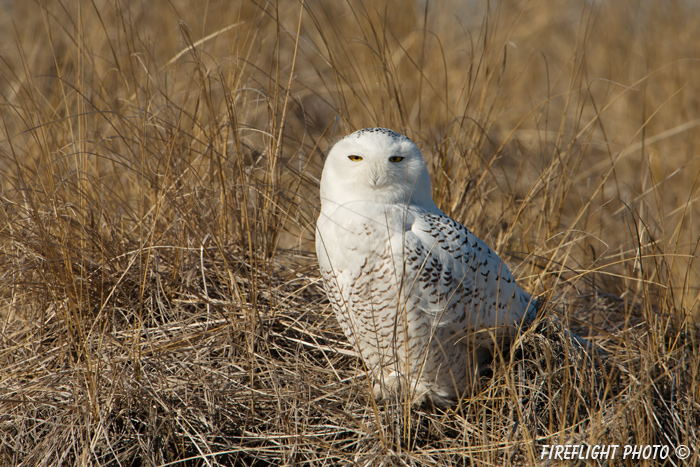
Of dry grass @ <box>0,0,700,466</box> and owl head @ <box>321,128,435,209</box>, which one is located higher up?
owl head @ <box>321,128,435,209</box>

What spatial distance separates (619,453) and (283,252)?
5.24 feet

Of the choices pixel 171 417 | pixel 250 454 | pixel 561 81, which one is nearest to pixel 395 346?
pixel 250 454

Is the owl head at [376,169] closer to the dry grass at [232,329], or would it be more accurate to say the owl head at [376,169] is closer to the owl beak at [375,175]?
the owl beak at [375,175]

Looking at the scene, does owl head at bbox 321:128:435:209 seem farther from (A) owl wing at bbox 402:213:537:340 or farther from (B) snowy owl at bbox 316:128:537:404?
(A) owl wing at bbox 402:213:537:340

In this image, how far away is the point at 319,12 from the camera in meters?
6.38

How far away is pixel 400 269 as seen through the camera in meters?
2.02

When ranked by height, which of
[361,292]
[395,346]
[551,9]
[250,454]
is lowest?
[250,454]

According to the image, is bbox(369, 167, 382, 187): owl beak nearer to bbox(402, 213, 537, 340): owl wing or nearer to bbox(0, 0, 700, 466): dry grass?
bbox(402, 213, 537, 340): owl wing

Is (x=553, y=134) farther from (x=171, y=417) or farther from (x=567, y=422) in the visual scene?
(x=171, y=417)

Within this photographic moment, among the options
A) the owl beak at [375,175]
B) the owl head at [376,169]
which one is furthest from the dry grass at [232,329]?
the owl beak at [375,175]

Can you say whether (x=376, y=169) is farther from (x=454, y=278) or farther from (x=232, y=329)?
(x=232, y=329)

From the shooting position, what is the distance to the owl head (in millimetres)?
2035

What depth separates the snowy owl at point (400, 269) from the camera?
2.03 m

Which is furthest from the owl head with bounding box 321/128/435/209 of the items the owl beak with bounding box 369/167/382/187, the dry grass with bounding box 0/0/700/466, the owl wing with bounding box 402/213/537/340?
the dry grass with bounding box 0/0/700/466
